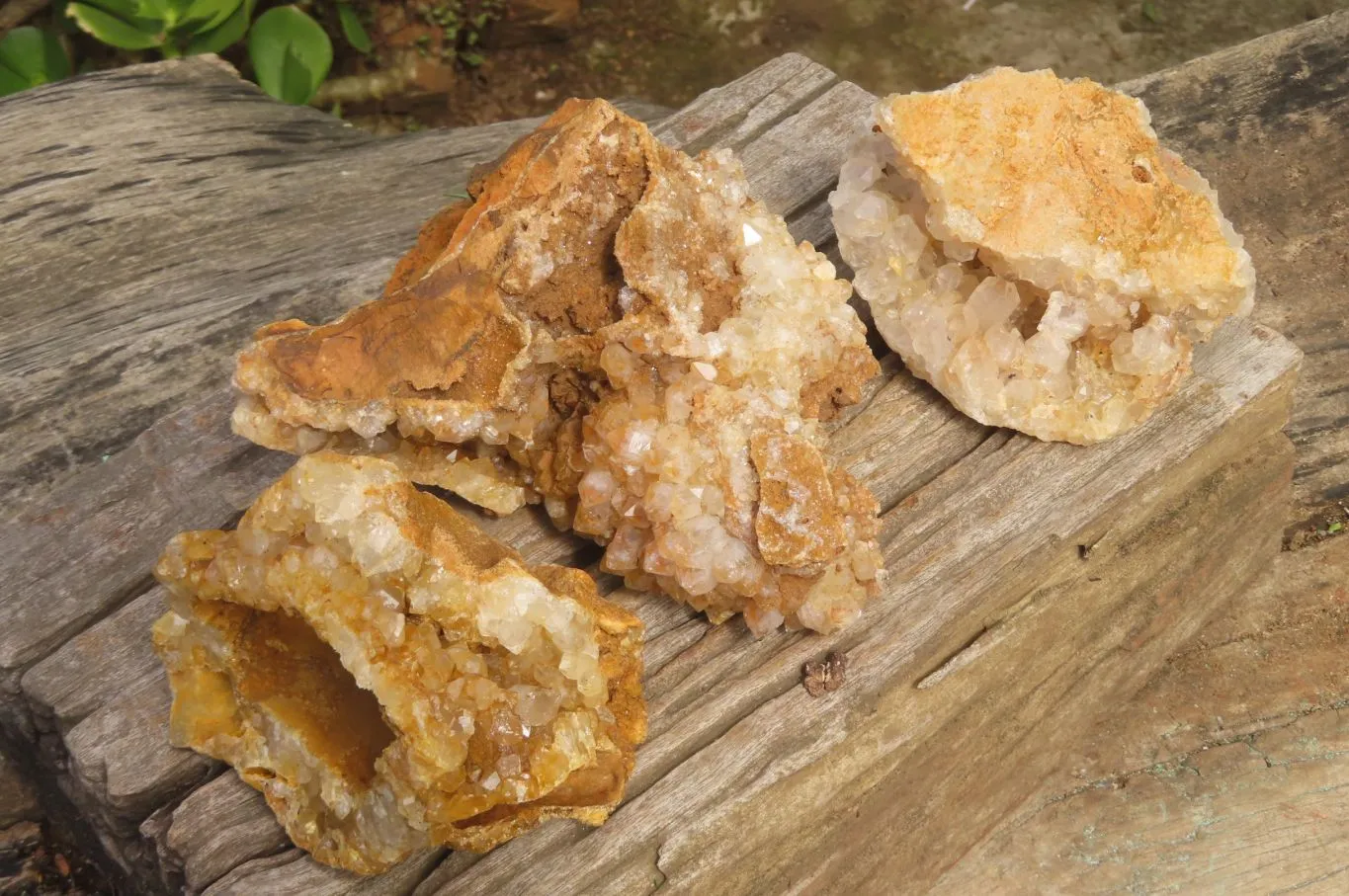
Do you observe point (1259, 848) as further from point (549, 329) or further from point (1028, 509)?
point (549, 329)

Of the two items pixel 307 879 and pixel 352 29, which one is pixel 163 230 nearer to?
pixel 352 29

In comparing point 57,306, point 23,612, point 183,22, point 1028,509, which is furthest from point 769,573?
point 183,22

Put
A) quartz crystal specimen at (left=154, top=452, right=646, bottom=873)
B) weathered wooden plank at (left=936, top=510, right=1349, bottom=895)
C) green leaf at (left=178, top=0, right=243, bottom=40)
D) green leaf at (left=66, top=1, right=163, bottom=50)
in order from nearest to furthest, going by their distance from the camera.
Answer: quartz crystal specimen at (left=154, top=452, right=646, bottom=873)
weathered wooden plank at (left=936, top=510, right=1349, bottom=895)
green leaf at (left=66, top=1, right=163, bottom=50)
green leaf at (left=178, top=0, right=243, bottom=40)

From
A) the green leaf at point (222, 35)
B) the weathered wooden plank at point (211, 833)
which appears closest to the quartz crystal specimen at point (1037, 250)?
the weathered wooden plank at point (211, 833)

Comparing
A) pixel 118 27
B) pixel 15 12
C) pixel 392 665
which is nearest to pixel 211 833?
pixel 392 665

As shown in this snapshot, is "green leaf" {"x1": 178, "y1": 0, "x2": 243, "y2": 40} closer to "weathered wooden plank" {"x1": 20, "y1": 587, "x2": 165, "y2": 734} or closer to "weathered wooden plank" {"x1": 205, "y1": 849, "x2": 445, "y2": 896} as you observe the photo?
"weathered wooden plank" {"x1": 20, "y1": 587, "x2": 165, "y2": 734}

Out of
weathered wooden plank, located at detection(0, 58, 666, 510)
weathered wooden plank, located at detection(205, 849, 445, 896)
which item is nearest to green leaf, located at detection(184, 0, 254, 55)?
weathered wooden plank, located at detection(0, 58, 666, 510)
